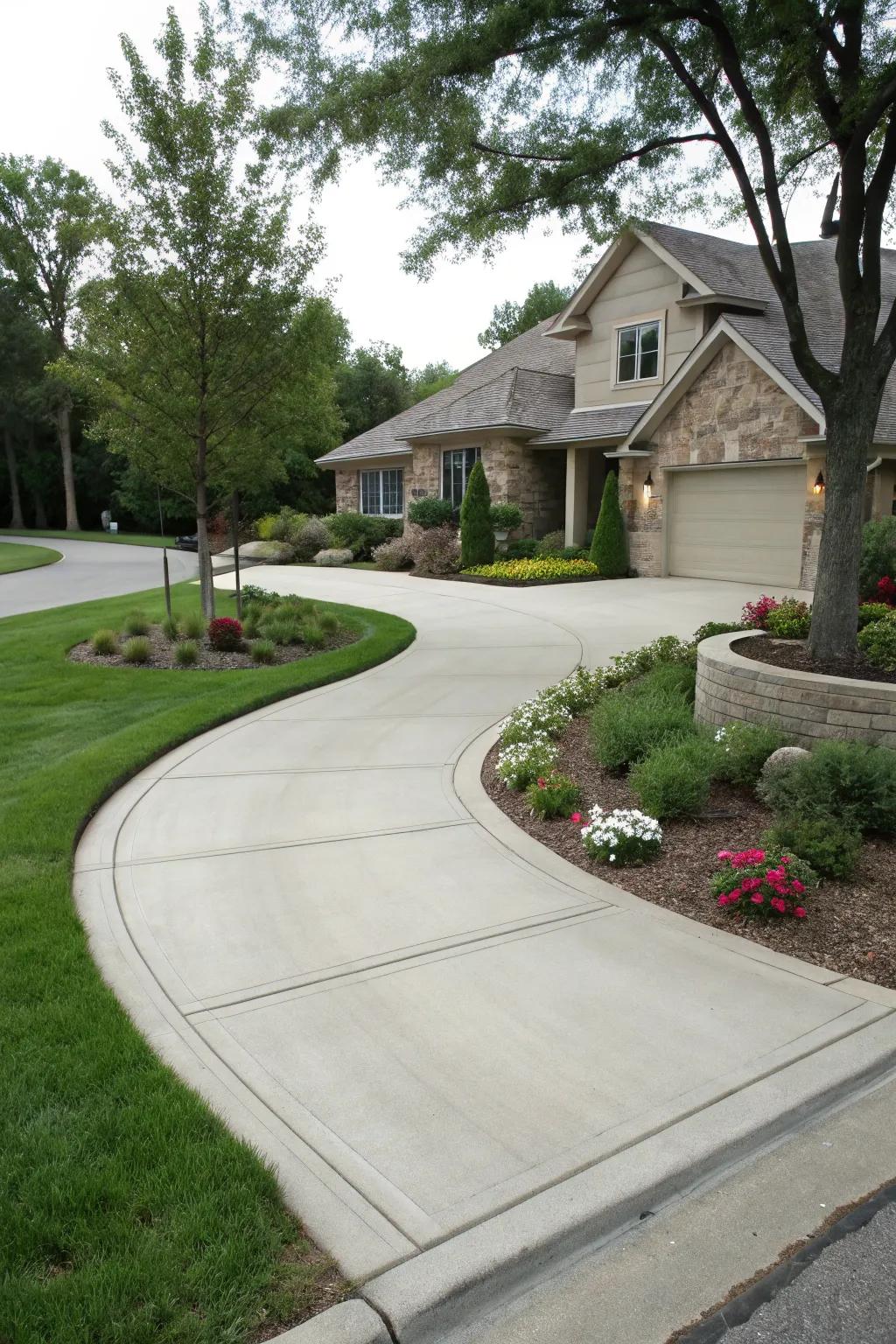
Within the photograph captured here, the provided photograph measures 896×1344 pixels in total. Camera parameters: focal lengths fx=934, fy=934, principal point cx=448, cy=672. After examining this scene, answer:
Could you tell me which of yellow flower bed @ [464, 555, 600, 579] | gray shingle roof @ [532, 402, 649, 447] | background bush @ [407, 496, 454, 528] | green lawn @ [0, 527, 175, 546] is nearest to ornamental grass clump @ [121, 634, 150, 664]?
yellow flower bed @ [464, 555, 600, 579]

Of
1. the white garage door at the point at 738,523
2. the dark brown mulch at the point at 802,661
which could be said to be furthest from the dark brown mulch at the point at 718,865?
the white garage door at the point at 738,523

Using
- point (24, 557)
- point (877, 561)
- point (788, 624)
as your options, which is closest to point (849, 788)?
point (788, 624)

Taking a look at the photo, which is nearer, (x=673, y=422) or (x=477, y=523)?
(x=673, y=422)

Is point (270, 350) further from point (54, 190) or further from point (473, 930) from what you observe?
point (54, 190)

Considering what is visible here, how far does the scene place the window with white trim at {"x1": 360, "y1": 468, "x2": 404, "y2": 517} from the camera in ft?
92.0

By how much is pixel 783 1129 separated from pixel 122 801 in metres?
4.82

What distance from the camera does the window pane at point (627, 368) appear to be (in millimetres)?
21875

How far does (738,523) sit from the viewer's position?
60.7 feet

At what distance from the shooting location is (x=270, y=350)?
1185 centimetres

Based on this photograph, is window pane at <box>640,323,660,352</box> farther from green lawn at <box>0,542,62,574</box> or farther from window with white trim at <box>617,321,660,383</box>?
green lawn at <box>0,542,62,574</box>

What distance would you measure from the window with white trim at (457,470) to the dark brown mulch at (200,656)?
490 inches

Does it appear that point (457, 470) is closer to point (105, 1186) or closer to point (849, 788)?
point (849, 788)

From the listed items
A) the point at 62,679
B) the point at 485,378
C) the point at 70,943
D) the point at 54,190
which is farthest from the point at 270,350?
the point at 54,190

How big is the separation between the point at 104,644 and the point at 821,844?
367 inches
